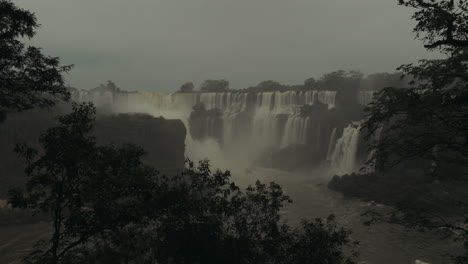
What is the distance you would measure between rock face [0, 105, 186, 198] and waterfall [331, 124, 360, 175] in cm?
2727

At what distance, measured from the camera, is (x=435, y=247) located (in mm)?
30203

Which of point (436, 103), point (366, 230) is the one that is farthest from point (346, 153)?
point (436, 103)

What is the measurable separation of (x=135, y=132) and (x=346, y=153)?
36.7 metres

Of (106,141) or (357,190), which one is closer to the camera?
(357,190)

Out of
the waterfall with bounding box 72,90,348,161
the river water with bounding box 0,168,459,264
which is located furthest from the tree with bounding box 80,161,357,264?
the waterfall with bounding box 72,90,348,161

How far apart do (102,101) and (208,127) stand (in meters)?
31.5

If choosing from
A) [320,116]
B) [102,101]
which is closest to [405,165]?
[320,116]

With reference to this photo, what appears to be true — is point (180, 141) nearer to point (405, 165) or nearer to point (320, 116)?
point (320, 116)

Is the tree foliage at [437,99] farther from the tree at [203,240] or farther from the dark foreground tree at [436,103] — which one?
the tree at [203,240]

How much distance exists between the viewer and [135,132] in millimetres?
63188

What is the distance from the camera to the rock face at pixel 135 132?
56.8m

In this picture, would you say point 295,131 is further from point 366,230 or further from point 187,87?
point 187,87

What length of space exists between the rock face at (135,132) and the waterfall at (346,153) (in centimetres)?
2727

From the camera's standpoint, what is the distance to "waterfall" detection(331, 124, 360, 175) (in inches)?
2366
